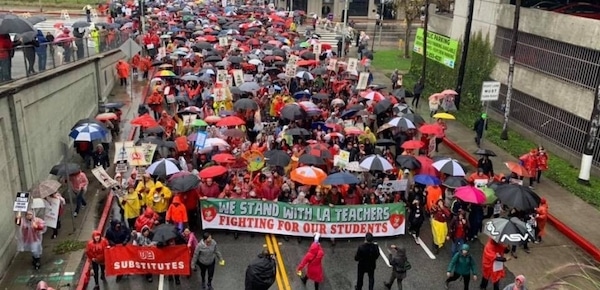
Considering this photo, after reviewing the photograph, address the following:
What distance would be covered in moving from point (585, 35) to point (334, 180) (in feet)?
38.9

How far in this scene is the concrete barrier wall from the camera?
12.6 meters

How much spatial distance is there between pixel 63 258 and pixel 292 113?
27.9ft

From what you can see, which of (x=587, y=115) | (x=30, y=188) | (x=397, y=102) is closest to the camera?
(x=30, y=188)

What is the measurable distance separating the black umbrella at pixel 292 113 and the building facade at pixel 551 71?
9.88m

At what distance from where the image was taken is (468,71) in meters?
27.6

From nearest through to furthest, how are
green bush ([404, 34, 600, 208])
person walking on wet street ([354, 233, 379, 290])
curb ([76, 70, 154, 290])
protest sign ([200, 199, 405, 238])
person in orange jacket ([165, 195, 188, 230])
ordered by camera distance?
person walking on wet street ([354, 233, 379, 290]), curb ([76, 70, 154, 290]), person in orange jacket ([165, 195, 188, 230]), protest sign ([200, 199, 405, 238]), green bush ([404, 34, 600, 208])

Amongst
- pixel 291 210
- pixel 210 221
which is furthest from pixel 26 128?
pixel 291 210

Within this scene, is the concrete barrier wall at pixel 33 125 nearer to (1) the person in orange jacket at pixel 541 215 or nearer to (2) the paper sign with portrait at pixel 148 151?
(2) the paper sign with portrait at pixel 148 151

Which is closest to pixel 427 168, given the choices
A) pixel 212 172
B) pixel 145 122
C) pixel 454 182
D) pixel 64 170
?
pixel 454 182

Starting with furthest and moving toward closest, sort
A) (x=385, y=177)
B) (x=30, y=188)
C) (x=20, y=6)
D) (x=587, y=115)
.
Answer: (x=20, y=6) < (x=587, y=115) < (x=385, y=177) < (x=30, y=188)

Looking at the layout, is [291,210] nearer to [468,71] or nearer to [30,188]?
[30,188]

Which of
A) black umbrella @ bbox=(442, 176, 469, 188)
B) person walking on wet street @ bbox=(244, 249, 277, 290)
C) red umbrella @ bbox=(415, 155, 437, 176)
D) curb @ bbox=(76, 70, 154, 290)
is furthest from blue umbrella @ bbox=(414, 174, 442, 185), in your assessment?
curb @ bbox=(76, 70, 154, 290)

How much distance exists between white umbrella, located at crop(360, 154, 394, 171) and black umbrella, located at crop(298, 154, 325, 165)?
1.12 meters

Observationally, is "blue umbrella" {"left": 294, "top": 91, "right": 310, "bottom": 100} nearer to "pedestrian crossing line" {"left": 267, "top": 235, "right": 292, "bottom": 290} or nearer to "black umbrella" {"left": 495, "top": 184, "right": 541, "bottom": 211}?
"pedestrian crossing line" {"left": 267, "top": 235, "right": 292, "bottom": 290}
